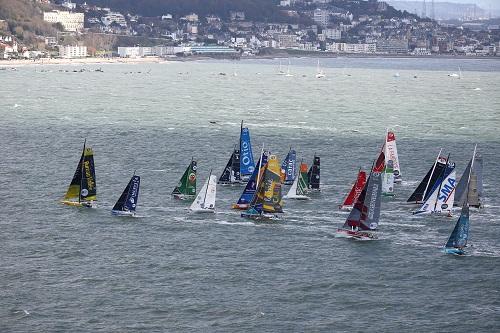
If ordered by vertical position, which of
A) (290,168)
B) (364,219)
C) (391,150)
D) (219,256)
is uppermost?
(391,150)

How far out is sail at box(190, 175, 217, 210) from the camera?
198 ft

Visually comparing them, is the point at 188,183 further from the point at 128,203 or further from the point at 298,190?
the point at 298,190

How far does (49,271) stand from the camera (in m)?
48.9

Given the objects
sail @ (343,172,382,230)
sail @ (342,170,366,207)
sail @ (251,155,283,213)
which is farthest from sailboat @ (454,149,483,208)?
sail @ (251,155,283,213)

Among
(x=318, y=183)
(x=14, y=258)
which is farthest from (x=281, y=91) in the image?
(x=14, y=258)

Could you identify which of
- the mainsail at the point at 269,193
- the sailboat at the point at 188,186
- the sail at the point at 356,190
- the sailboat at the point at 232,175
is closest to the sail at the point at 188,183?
the sailboat at the point at 188,186

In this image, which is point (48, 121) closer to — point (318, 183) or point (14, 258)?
point (318, 183)

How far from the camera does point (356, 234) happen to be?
2218 inches

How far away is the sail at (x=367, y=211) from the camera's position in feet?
185

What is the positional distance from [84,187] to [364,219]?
644 inches

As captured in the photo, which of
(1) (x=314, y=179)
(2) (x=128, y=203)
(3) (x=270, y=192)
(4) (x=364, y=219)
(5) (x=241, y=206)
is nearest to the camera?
(4) (x=364, y=219)

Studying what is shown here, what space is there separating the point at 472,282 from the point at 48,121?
7541 centimetres

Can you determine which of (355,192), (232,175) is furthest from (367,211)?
(232,175)

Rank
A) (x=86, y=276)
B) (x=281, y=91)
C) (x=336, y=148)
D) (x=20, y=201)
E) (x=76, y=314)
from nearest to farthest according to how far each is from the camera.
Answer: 1. (x=76, y=314)
2. (x=86, y=276)
3. (x=20, y=201)
4. (x=336, y=148)
5. (x=281, y=91)
